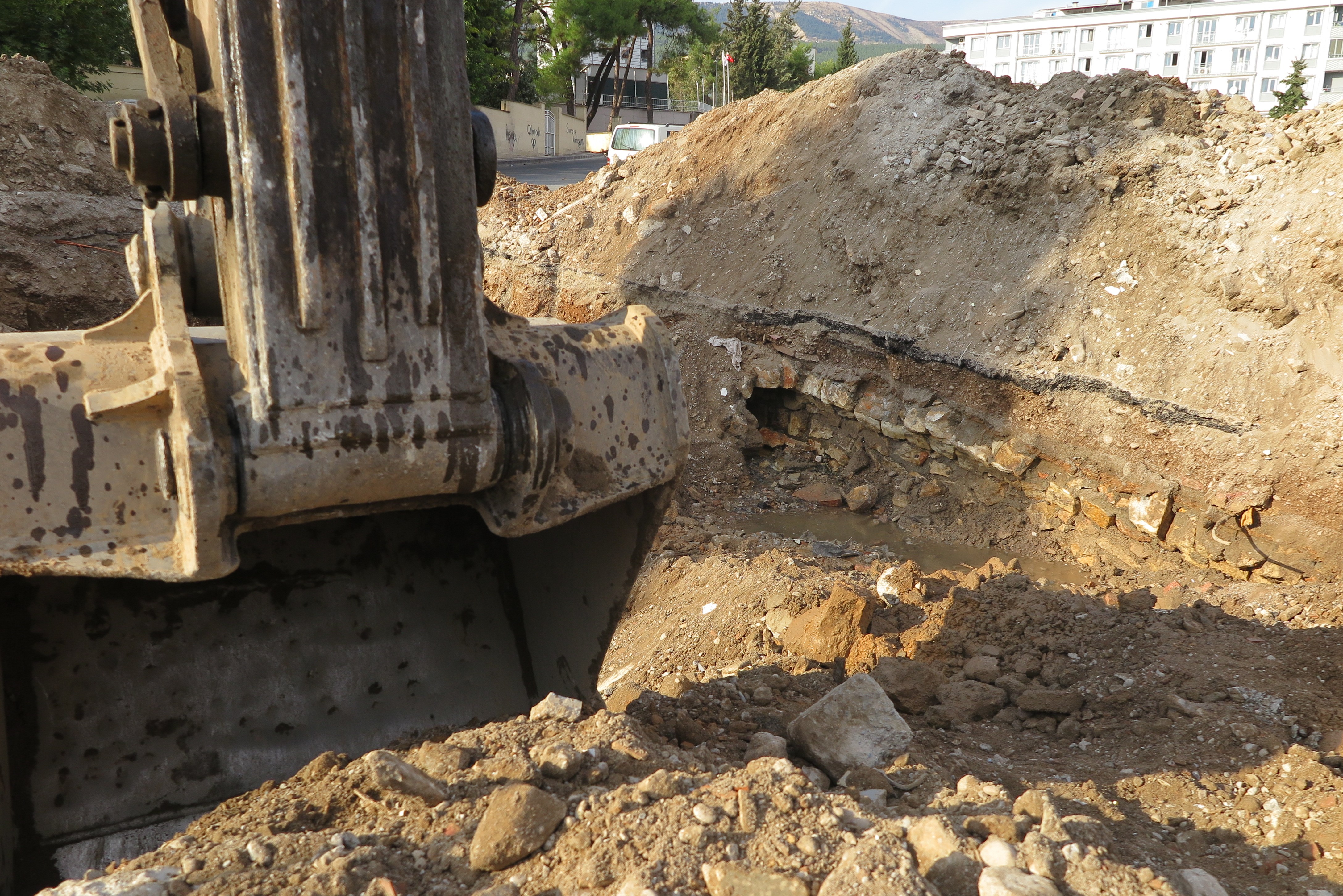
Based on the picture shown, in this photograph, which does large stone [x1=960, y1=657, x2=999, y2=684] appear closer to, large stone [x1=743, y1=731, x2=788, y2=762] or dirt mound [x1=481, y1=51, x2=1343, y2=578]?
large stone [x1=743, y1=731, x2=788, y2=762]

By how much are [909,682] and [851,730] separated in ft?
2.65

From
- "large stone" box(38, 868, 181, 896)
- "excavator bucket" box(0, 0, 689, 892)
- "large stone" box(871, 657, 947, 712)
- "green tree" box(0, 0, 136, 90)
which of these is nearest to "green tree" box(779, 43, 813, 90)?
"green tree" box(0, 0, 136, 90)

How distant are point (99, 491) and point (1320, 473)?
5460 mm

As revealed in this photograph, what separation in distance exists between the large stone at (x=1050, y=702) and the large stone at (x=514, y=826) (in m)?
2.24

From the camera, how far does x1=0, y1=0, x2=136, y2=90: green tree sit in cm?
1260

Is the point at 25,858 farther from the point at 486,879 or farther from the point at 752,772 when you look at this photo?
the point at 752,772

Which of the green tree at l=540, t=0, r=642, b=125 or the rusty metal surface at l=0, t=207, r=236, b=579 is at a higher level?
the green tree at l=540, t=0, r=642, b=125

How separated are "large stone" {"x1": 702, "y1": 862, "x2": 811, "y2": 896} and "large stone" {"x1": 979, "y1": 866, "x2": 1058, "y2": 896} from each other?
323mm

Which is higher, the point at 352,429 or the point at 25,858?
the point at 352,429

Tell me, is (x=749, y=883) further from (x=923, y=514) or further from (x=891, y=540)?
(x=923, y=514)

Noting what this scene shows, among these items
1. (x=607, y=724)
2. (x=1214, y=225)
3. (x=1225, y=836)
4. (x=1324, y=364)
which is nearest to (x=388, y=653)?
(x=607, y=724)

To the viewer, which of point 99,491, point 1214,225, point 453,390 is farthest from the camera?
point 1214,225

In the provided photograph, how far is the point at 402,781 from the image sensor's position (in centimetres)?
200

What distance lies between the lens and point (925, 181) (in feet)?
23.8
